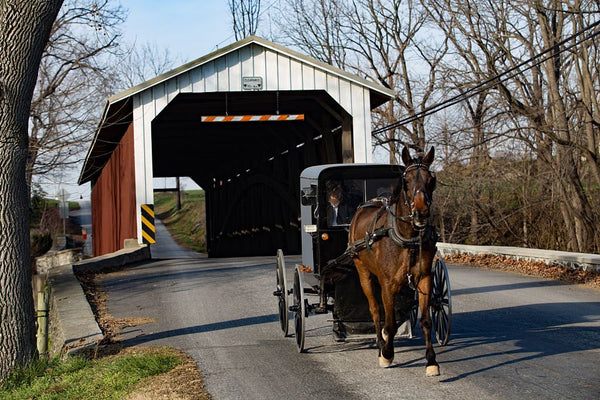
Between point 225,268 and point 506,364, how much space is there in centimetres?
1096

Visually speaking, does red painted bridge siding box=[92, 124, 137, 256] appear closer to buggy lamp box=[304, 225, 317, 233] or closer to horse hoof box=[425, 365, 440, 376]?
buggy lamp box=[304, 225, 317, 233]

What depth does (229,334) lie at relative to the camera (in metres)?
8.80

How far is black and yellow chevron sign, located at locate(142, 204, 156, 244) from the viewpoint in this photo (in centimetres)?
1866

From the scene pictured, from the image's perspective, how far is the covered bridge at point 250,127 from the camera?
18.8m

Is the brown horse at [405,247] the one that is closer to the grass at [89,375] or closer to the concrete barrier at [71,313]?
the grass at [89,375]

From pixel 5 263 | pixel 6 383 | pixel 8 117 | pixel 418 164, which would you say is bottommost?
pixel 6 383

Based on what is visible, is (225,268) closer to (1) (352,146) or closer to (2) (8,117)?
(1) (352,146)

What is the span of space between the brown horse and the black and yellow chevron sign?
1249 centimetres

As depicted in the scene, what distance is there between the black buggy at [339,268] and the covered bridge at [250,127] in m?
10.2

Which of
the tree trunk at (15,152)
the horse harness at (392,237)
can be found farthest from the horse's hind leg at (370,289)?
the tree trunk at (15,152)

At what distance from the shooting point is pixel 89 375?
22.8ft

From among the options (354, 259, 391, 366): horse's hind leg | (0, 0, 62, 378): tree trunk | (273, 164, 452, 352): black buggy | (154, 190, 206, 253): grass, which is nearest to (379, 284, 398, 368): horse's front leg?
(354, 259, 391, 366): horse's hind leg

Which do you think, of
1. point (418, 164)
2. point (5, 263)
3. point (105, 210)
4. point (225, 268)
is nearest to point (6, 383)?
point (5, 263)

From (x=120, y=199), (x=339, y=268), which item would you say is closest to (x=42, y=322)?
Answer: (x=339, y=268)
